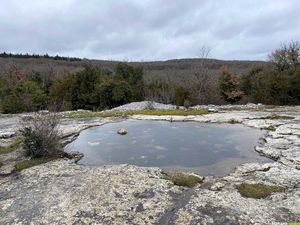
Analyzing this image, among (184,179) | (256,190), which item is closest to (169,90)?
(184,179)

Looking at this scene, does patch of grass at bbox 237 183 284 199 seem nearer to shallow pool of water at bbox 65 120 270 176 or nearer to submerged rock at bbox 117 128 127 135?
shallow pool of water at bbox 65 120 270 176

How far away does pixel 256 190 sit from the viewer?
7.37 m

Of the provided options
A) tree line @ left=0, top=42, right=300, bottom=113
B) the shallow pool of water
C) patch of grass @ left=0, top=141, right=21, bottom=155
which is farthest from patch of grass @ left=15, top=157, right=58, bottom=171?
tree line @ left=0, top=42, right=300, bottom=113

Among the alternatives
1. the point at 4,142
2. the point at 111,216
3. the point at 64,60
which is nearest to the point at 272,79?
the point at 4,142

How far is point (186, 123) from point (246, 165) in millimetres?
7196

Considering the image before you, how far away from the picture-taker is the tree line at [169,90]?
2575 cm

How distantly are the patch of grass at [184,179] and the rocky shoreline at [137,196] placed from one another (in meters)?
0.19

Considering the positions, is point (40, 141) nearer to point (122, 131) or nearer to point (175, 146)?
point (122, 131)

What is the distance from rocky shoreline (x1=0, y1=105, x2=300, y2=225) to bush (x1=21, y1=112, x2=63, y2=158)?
730 millimetres

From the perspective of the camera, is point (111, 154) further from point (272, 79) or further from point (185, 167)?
point (272, 79)

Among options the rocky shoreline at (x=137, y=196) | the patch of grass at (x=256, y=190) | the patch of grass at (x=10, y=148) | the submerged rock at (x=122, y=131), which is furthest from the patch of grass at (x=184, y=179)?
Answer: the patch of grass at (x=10, y=148)

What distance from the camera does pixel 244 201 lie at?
22.4 feet

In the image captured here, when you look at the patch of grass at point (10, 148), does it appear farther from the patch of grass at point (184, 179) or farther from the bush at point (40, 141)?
the patch of grass at point (184, 179)

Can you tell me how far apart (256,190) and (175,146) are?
193 inches
